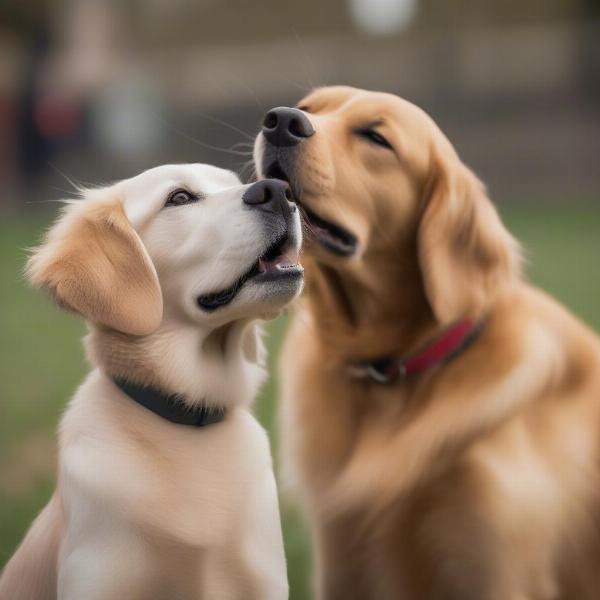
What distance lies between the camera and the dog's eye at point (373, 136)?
2.29 metres

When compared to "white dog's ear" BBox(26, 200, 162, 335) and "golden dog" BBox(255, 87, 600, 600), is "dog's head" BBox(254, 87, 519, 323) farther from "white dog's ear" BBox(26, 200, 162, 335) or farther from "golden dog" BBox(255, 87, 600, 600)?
"white dog's ear" BBox(26, 200, 162, 335)

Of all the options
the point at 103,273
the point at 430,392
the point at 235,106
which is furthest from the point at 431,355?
the point at 235,106

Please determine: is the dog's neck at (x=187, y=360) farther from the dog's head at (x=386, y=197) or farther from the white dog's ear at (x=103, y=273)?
the dog's head at (x=386, y=197)

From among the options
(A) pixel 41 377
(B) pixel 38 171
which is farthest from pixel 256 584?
(B) pixel 38 171

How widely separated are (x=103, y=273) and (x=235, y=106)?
79.8 inches

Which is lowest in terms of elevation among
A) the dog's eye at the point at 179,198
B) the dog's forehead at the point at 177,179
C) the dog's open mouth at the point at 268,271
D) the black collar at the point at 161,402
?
the black collar at the point at 161,402

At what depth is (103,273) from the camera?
5.65 ft

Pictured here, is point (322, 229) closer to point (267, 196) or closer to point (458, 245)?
point (458, 245)

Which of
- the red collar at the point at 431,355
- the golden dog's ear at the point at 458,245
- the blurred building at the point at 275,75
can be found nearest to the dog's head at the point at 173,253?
the blurred building at the point at 275,75

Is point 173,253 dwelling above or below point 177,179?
below

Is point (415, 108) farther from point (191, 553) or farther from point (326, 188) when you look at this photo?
point (191, 553)

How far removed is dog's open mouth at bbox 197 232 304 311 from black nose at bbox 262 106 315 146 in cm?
34

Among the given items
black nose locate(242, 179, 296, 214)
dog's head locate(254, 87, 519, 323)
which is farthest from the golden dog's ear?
black nose locate(242, 179, 296, 214)

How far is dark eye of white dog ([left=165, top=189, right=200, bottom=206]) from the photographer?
6.02 feet
